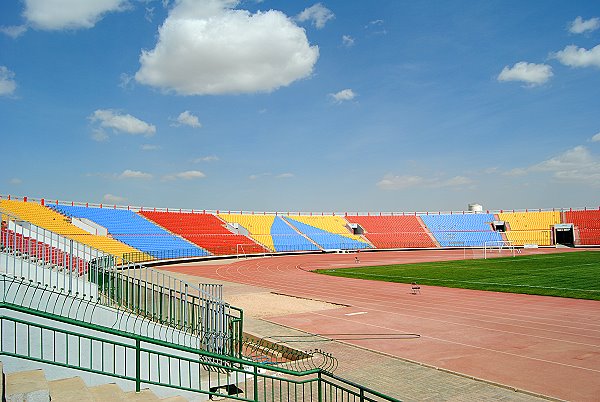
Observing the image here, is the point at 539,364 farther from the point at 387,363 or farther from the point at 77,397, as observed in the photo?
the point at 77,397

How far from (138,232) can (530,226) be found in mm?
67500

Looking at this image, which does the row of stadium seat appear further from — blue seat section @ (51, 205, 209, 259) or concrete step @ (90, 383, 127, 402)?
concrete step @ (90, 383, 127, 402)

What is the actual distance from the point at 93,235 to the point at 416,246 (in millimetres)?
50142

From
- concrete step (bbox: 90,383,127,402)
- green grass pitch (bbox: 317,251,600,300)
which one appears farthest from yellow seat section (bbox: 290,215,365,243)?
concrete step (bbox: 90,383,127,402)

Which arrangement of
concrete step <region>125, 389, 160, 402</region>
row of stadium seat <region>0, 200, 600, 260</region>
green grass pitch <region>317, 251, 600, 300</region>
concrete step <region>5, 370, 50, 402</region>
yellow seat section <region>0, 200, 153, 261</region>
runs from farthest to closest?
1. row of stadium seat <region>0, 200, 600, 260</region>
2. yellow seat section <region>0, 200, 153, 261</region>
3. green grass pitch <region>317, 251, 600, 300</region>
4. concrete step <region>125, 389, 160, 402</region>
5. concrete step <region>5, 370, 50, 402</region>

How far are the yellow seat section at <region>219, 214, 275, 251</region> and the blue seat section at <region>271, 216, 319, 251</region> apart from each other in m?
0.82

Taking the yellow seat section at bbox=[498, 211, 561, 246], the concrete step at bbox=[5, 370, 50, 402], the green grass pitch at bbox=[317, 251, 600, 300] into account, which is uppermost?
the yellow seat section at bbox=[498, 211, 561, 246]

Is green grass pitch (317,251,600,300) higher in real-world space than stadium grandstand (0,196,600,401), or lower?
lower

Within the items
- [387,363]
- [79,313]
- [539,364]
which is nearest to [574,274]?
[539,364]

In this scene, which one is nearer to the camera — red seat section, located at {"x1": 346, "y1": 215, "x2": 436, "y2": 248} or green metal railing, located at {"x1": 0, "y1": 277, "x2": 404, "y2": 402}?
green metal railing, located at {"x1": 0, "y1": 277, "x2": 404, "y2": 402}

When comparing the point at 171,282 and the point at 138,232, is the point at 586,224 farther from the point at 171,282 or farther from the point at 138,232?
the point at 171,282

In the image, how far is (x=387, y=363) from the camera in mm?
12688

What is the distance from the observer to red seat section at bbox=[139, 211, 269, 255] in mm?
60562

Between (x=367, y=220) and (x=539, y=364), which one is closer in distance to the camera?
(x=539, y=364)
